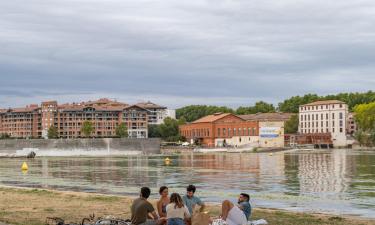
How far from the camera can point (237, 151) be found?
17950 cm

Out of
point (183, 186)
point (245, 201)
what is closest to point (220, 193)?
point (183, 186)

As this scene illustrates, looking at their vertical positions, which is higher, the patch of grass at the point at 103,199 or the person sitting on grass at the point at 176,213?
the person sitting on grass at the point at 176,213

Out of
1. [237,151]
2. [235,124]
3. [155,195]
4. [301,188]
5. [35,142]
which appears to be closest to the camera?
[155,195]

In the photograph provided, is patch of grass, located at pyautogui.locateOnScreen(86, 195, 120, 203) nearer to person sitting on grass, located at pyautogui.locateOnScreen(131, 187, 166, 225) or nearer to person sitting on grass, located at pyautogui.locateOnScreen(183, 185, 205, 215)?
person sitting on grass, located at pyautogui.locateOnScreen(183, 185, 205, 215)

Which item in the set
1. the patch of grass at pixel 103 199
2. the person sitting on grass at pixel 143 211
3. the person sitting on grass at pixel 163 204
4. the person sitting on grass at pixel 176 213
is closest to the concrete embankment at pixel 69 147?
the patch of grass at pixel 103 199

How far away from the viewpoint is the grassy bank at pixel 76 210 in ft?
82.7

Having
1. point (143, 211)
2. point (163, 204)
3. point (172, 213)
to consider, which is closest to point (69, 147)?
point (163, 204)

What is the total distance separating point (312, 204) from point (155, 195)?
1022 centimetres

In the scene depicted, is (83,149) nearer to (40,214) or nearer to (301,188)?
(301,188)

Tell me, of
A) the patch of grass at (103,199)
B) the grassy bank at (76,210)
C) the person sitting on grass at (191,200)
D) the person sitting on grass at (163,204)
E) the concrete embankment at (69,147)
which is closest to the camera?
the person sitting on grass at (163,204)

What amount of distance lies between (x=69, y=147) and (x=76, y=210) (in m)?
122

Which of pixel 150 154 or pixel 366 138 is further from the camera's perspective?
pixel 366 138

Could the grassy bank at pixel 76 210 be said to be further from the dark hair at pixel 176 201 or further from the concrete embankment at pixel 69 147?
the concrete embankment at pixel 69 147

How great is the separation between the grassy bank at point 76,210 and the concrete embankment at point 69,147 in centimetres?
11080
